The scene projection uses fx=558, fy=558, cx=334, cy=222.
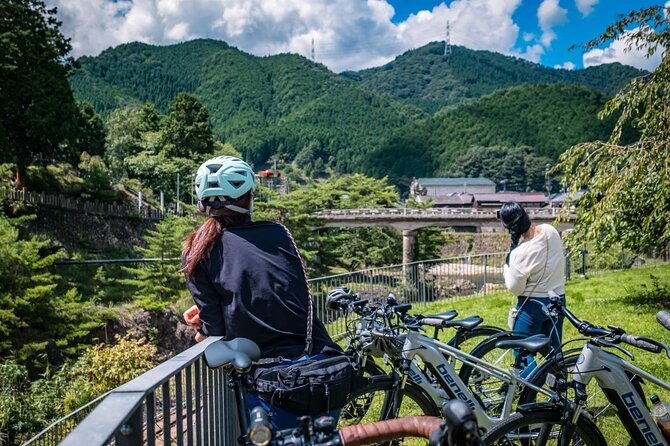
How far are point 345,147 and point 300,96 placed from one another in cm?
3638

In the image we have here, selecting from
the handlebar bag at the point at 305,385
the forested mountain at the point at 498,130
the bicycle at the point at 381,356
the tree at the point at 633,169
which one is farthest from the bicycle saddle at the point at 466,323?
the forested mountain at the point at 498,130

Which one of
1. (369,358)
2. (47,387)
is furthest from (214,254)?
(47,387)

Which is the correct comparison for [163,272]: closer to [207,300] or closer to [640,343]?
[207,300]

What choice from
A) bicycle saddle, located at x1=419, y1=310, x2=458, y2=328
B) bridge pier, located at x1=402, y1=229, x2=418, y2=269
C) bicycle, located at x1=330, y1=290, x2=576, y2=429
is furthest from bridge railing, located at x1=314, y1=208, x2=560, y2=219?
bicycle, located at x1=330, y1=290, x2=576, y2=429

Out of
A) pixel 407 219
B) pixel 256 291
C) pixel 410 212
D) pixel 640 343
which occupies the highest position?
pixel 256 291

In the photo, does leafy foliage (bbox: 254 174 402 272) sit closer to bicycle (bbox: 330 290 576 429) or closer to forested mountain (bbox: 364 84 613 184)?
bicycle (bbox: 330 290 576 429)

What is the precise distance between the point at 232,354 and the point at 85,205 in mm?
35360

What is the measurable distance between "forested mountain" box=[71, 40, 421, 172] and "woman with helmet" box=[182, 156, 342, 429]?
135053 mm

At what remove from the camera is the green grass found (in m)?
7.21

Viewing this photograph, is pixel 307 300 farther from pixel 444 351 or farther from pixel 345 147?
pixel 345 147

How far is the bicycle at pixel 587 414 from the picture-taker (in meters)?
2.90

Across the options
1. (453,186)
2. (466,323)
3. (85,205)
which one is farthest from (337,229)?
(453,186)

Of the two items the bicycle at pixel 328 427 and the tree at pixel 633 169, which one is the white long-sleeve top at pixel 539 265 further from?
the tree at pixel 633 169

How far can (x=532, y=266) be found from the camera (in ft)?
15.3
